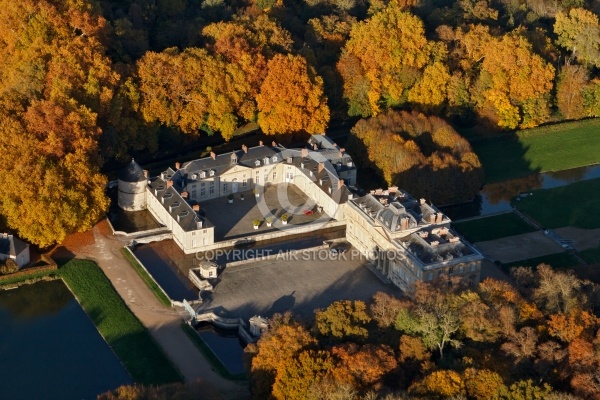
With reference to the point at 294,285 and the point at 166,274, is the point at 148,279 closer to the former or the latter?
the point at 166,274

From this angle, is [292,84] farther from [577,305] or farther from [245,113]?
[577,305]

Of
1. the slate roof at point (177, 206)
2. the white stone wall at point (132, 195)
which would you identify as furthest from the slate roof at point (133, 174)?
the slate roof at point (177, 206)

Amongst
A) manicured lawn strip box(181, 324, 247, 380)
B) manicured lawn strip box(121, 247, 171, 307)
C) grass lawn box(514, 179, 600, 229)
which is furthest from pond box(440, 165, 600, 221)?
manicured lawn strip box(181, 324, 247, 380)

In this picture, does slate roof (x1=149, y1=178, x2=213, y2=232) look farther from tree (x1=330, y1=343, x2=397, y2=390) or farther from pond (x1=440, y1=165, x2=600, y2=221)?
pond (x1=440, y1=165, x2=600, y2=221)

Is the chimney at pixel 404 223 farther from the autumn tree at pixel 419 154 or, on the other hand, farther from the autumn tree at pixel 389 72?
the autumn tree at pixel 389 72

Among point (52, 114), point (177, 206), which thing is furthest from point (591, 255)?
point (52, 114)

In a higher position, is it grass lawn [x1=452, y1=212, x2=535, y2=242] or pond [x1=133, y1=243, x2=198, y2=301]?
grass lawn [x1=452, y1=212, x2=535, y2=242]
